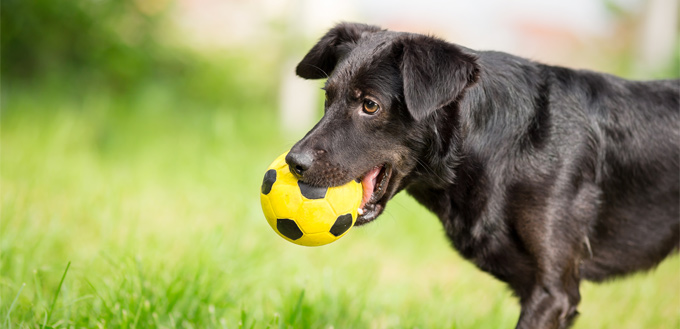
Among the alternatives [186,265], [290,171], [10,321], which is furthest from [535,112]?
[10,321]

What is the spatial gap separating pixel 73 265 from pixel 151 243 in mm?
569

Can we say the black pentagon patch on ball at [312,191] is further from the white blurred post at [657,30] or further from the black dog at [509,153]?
the white blurred post at [657,30]

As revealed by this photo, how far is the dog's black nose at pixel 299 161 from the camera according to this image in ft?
9.02

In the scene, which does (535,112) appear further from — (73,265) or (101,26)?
(101,26)

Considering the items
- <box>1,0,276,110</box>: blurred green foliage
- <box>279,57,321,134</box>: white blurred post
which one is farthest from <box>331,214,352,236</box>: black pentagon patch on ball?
<box>1,0,276,110</box>: blurred green foliage

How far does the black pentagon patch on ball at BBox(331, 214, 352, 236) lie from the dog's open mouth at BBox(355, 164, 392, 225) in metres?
0.17

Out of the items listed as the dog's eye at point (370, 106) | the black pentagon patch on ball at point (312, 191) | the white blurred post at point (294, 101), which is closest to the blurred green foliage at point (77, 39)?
the white blurred post at point (294, 101)

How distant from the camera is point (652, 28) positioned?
10.9 meters

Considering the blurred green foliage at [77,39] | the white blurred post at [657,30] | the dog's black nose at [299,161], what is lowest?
the white blurred post at [657,30]

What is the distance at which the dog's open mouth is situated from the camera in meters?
2.96

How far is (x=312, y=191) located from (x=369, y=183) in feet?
1.25

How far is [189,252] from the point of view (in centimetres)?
390

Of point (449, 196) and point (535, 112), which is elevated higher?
point (535, 112)

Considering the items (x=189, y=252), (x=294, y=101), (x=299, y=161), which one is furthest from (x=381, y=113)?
(x=294, y=101)
